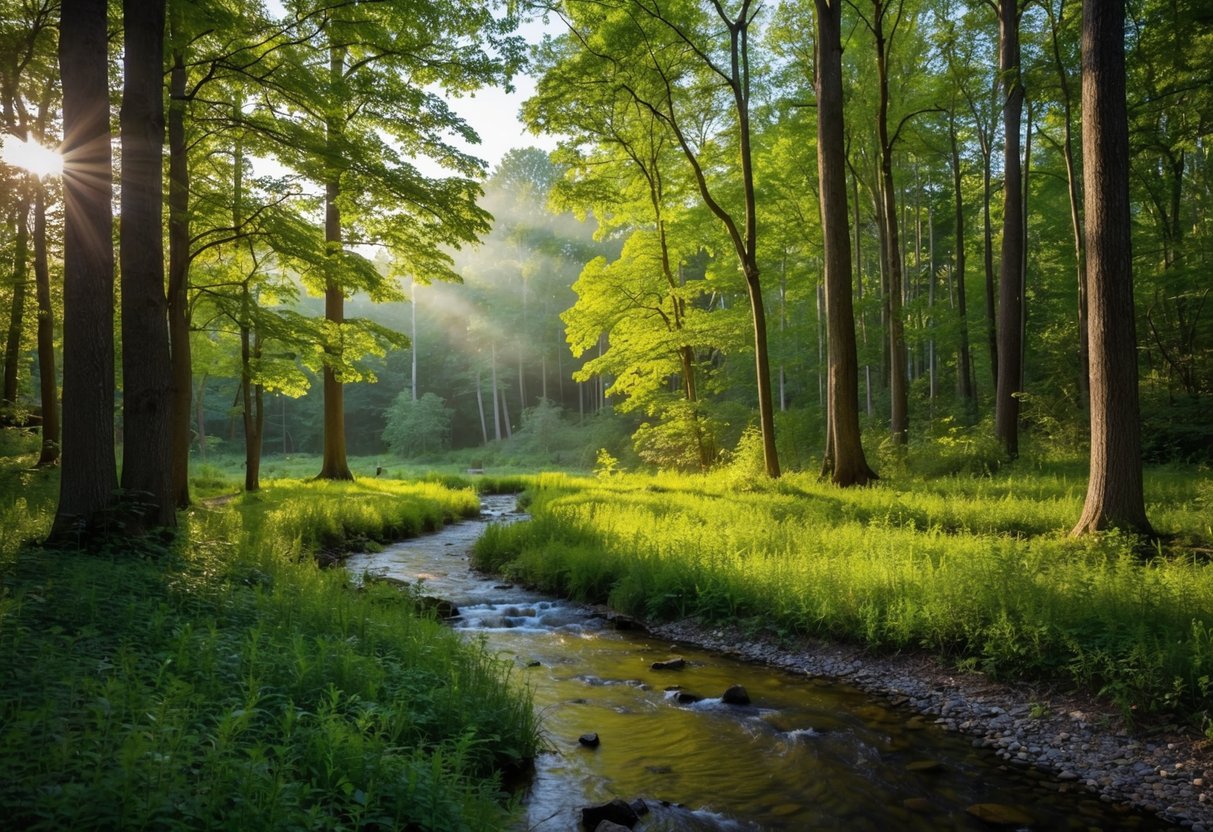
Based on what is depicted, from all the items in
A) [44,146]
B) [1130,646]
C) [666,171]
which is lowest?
[1130,646]

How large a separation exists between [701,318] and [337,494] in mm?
11190

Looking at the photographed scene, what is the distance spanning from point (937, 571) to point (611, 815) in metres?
4.64

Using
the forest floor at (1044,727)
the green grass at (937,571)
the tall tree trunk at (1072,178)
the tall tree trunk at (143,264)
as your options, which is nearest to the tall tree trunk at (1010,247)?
the tall tree trunk at (1072,178)

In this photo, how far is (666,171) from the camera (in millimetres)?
20781

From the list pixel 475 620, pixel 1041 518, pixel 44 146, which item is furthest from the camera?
pixel 44 146

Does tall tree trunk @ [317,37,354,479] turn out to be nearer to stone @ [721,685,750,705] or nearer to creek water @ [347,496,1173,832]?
creek water @ [347,496,1173,832]

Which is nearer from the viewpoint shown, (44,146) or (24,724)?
(24,724)

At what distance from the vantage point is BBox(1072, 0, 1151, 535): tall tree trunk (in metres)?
8.03

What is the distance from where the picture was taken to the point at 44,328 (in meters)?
15.0

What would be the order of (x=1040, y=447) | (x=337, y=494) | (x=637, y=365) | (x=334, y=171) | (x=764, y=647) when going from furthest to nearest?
(x=637, y=365) → (x=1040, y=447) → (x=337, y=494) → (x=334, y=171) → (x=764, y=647)

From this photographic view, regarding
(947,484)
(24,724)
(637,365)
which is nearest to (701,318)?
(637,365)

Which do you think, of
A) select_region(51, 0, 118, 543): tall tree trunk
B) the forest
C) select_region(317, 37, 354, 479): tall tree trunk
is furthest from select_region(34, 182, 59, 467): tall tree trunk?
select_region(51, 0, 118, 543): tall tree trunk

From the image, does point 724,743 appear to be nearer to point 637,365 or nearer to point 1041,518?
point 1041,518

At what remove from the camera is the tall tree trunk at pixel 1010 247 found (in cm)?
1589
